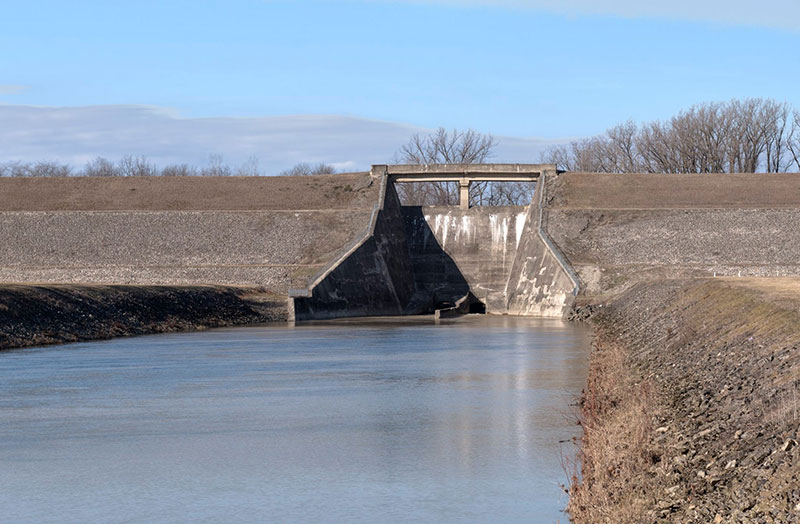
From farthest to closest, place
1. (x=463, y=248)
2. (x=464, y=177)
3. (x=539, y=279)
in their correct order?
1. (x=464, y=177)
2. (x=463, y=248)
3. (x=539, y=279)

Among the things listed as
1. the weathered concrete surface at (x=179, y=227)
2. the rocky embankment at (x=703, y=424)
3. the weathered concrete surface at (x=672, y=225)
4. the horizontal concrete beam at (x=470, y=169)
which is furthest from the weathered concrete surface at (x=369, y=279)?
the rocky embankment at (x=703, y=424)

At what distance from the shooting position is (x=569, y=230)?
6700 centimetres

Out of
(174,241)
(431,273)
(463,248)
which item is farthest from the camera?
(463,248)

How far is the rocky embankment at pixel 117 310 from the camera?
134 ft

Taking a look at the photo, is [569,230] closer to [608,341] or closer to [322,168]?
[608,341]

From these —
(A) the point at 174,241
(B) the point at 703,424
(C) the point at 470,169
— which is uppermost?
(C) the point at 470,169

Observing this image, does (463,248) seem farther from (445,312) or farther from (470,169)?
(445,312)

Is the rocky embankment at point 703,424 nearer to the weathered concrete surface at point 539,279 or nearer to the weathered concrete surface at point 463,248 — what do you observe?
the weathered concrete surface at point 539,279

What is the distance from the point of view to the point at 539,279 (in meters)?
61.6

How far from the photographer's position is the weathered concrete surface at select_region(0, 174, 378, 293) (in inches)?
2488

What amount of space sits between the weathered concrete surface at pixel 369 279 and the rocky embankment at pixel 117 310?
1.88m

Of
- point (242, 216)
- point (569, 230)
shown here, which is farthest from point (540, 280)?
point (242, 216)

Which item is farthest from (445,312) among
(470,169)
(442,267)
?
(470,169)

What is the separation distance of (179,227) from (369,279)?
16.0m
